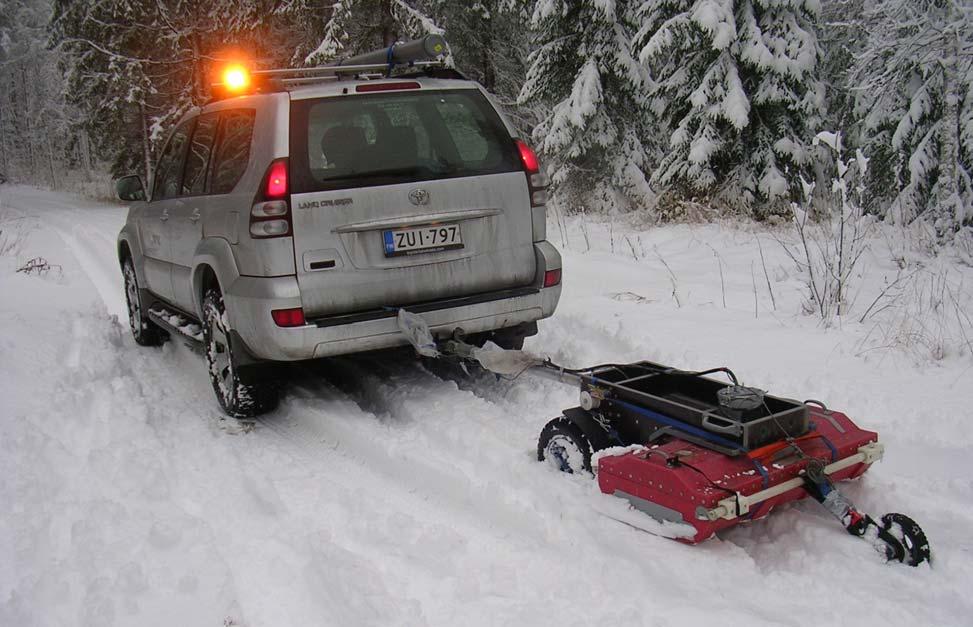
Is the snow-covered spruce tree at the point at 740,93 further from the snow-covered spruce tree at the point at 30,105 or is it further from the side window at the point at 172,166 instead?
the snow-covered spruce tree at the point at 30,105

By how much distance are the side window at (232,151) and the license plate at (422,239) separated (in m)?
1.02

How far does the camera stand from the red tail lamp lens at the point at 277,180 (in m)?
4.18

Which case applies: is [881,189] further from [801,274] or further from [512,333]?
[512,333]

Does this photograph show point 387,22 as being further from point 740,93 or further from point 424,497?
point 424,497

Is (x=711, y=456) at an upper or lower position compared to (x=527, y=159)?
lower

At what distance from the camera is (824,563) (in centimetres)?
281

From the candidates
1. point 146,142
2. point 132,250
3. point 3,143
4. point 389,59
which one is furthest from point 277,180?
point 3,143

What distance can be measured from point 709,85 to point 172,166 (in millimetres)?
9132

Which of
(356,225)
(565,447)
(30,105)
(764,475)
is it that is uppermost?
(30,105)

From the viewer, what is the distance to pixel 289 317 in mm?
4211

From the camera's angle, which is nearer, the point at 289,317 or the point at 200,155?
the point at 289,317

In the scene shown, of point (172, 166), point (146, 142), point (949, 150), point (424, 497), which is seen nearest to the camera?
point (424, 497)

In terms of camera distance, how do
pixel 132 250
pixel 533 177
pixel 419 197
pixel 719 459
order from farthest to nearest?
pixel 132 250 → pixel 533 177 → pixel 419 197 → pixel 719 459

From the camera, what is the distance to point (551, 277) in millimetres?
4895
